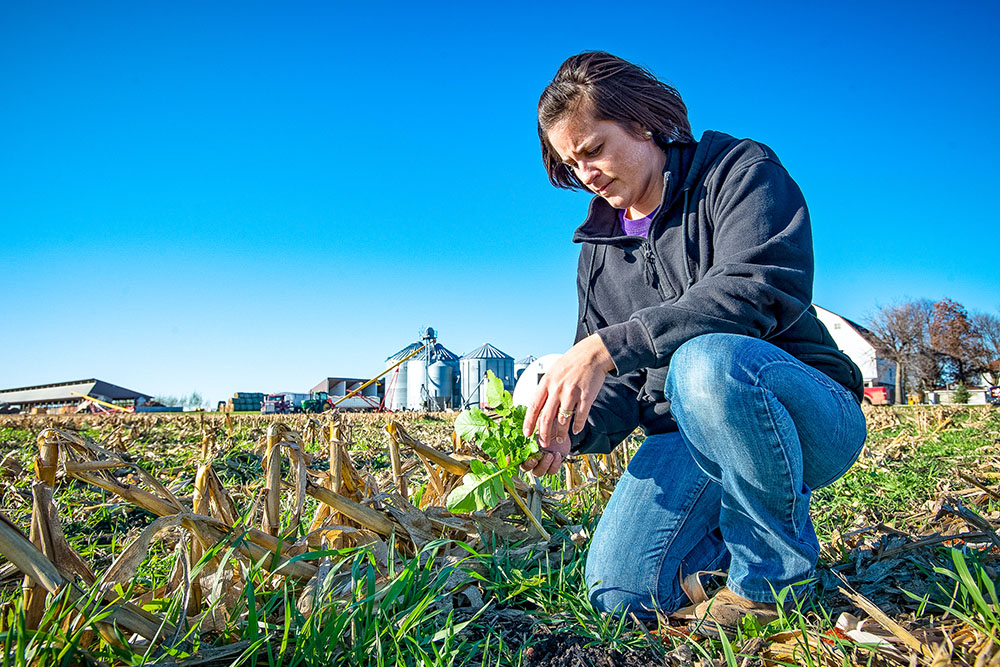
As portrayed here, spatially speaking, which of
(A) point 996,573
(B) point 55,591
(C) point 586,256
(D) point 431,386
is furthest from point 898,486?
(D) point 431,386

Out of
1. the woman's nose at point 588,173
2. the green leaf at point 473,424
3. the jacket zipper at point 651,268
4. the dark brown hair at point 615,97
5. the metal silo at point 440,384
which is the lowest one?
the green leaf at point 473,424

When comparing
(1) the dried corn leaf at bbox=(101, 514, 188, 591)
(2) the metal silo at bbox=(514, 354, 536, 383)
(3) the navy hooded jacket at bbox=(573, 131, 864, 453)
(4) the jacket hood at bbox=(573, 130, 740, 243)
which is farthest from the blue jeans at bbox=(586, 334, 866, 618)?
(2) the metal silo at bbox=(514, 354, 536, 383)

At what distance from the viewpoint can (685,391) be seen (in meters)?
1.66

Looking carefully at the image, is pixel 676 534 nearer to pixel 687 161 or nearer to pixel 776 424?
pixel 776 424

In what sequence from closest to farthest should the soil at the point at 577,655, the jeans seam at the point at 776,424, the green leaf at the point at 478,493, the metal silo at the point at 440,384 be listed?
the soil at the point at 577,655, the jeans seam at the point at 776,424, the green leaf at the point at 478,493, the metal silo at the point at 440,384

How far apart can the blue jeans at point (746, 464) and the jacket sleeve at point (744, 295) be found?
62 millimetres

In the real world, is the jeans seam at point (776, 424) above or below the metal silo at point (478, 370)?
below

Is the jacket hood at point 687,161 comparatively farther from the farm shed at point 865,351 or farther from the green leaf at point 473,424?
the farm shed at point 865,351

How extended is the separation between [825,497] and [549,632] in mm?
2318

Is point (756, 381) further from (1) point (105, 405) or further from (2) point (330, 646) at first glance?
(1) point (105, 405)

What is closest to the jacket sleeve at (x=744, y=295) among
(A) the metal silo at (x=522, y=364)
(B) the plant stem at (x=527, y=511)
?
(B) the plant stem at (x=527, y=511)

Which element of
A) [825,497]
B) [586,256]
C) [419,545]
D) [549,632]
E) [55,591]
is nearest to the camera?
[55,591]

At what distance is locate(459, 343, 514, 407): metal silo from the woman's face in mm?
28673

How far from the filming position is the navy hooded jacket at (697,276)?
167 cm
